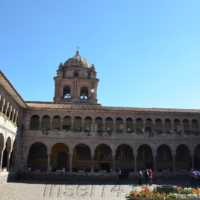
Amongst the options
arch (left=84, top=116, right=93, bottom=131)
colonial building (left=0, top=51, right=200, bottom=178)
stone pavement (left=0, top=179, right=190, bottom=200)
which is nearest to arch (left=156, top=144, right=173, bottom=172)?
colonial building (left=0, top=51, right=200, bottom=178)

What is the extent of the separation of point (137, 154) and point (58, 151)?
996cm

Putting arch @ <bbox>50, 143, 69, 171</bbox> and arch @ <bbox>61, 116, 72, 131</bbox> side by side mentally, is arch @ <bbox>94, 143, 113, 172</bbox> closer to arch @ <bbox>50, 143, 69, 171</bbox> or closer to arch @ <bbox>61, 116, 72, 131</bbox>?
arch @ <bbox>50, 143, 69, 171</bbox>

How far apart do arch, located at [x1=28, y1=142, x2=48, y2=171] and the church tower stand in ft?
27.1

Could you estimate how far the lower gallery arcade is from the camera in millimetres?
30750

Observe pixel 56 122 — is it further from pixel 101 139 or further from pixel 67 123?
pixel 101 139

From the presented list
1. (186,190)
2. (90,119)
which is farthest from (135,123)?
(186,190)

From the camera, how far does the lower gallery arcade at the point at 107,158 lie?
30.8 meters

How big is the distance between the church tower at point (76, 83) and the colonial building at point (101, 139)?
6.47 m

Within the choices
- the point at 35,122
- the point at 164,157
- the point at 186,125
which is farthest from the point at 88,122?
the point at 186,125

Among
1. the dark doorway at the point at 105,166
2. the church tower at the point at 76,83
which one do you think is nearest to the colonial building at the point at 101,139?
the dark doorway at the point at 105,166

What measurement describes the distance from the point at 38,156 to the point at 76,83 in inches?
491

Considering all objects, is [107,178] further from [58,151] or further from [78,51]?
[78,51]

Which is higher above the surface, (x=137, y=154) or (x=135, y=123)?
(x=135, y=123)

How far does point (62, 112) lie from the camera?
29.7m
